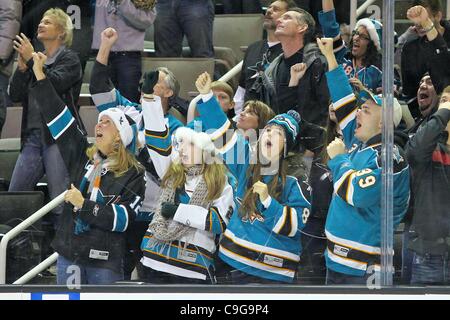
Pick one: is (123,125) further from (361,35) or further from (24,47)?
(361,35)

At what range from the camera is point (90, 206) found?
4238 mm

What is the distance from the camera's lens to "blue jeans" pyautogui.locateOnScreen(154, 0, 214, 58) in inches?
168

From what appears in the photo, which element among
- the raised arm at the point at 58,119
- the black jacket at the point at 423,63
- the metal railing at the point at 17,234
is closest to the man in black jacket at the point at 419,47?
the black jacket at the point at 423,63

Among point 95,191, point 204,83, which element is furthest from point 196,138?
point 95,191

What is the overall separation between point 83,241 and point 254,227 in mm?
613

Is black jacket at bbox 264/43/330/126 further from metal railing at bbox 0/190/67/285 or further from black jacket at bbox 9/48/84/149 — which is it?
metal railing at bbox 0/190/67/285

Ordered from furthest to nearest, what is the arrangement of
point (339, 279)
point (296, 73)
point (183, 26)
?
point (183, 26) → point (296, 73) → point (339, 279)

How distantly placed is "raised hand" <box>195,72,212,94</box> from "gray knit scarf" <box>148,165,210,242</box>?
275 mm

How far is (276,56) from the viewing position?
4.23 meters

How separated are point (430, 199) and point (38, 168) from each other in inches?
54.8

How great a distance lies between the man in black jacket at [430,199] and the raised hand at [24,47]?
1399 millimetres

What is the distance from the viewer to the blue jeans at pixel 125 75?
428 cm

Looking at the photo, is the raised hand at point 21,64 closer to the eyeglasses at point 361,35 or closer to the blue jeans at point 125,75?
the blue jeans at point 125,75

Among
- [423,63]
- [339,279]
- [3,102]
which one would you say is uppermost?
[423,63]
